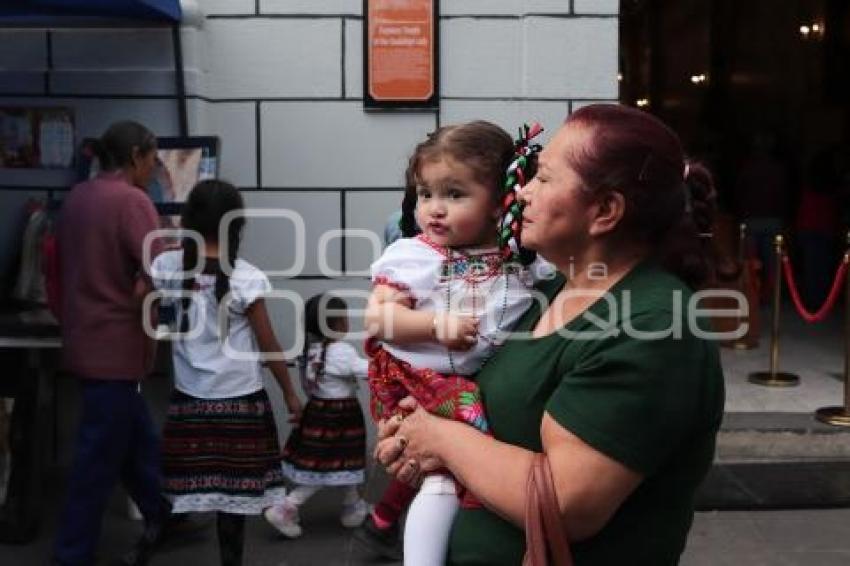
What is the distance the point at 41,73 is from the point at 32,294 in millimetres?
1328

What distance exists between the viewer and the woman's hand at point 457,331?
7.38 ft

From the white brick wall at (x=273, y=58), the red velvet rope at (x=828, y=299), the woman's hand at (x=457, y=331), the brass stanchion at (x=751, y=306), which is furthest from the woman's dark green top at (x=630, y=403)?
the brass stanchion at (x=751, y=306)

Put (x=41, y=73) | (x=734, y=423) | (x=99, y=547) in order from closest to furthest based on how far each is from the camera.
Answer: (x=99, y=547), (x=41, y=73), (x=734, y=423)

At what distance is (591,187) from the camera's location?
6.16 feet

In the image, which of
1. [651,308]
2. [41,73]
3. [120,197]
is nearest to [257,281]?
[120,197]

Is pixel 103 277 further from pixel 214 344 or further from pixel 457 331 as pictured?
pixel 457 331

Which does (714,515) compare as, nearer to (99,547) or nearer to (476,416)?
(99,547)

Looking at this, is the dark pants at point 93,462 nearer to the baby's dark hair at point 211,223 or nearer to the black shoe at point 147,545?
the black shoe at point 147,545

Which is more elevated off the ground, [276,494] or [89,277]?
[89,277]

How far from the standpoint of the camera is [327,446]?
18.0ft

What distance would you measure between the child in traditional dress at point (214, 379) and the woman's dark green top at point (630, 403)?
107 inches

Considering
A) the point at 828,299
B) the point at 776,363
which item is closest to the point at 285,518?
the point at 776,363

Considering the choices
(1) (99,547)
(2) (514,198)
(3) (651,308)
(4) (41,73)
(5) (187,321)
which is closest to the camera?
(3) (651,308)

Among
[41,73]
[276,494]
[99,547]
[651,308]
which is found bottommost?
[99,547]
